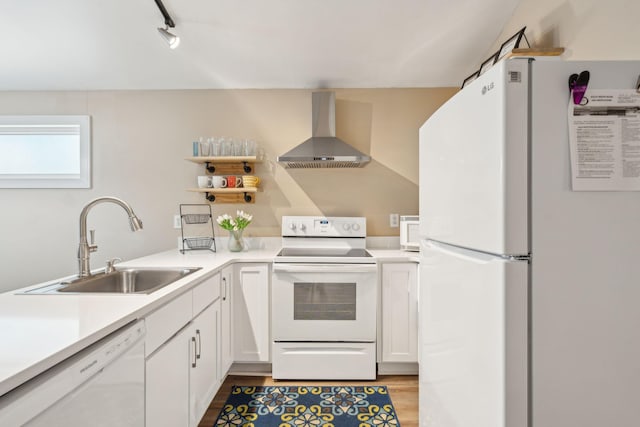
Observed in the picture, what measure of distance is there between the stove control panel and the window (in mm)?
1886

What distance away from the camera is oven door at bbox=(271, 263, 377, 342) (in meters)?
2.29

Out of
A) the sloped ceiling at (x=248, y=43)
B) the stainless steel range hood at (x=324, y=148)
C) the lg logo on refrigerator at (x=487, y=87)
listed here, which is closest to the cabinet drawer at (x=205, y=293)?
the stainless steel range hood at (x=324, y=148)

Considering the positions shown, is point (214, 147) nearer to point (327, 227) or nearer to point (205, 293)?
point (327, 227)

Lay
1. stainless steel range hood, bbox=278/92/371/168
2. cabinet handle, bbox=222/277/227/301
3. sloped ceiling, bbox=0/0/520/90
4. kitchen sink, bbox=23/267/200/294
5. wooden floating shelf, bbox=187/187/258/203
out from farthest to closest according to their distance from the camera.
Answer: wooden floating shelf, bbox=187/187/258/203
stainless steel range hood, bbox=278/92/371/168
cabinet handle, bbox=222/277/227/301
sloped ceiling, bbox=0/0/520/90
kitchen sink, bbox=23/267/200/294

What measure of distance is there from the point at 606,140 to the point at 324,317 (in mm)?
1876

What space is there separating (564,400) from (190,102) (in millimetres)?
3122

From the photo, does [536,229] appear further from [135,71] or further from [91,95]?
[91,95]

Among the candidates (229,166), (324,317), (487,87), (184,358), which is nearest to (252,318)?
(324,317)

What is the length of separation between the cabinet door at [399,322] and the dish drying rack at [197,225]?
1.51 m

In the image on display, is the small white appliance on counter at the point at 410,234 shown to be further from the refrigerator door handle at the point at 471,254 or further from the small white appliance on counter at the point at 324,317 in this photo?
the refrigerator door handle at the point at 471,254

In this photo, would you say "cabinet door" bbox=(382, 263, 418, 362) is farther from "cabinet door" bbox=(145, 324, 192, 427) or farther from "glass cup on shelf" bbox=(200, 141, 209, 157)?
"glass cup on shelf" bbox=(200, 141, 209, 157)

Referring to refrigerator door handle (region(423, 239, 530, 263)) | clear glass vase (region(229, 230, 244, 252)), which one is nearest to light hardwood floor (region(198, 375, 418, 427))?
clear glass vase (region(229, 230, 244, 252))

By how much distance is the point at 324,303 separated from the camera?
2301 mm

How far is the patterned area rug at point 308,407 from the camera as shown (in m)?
1.88
